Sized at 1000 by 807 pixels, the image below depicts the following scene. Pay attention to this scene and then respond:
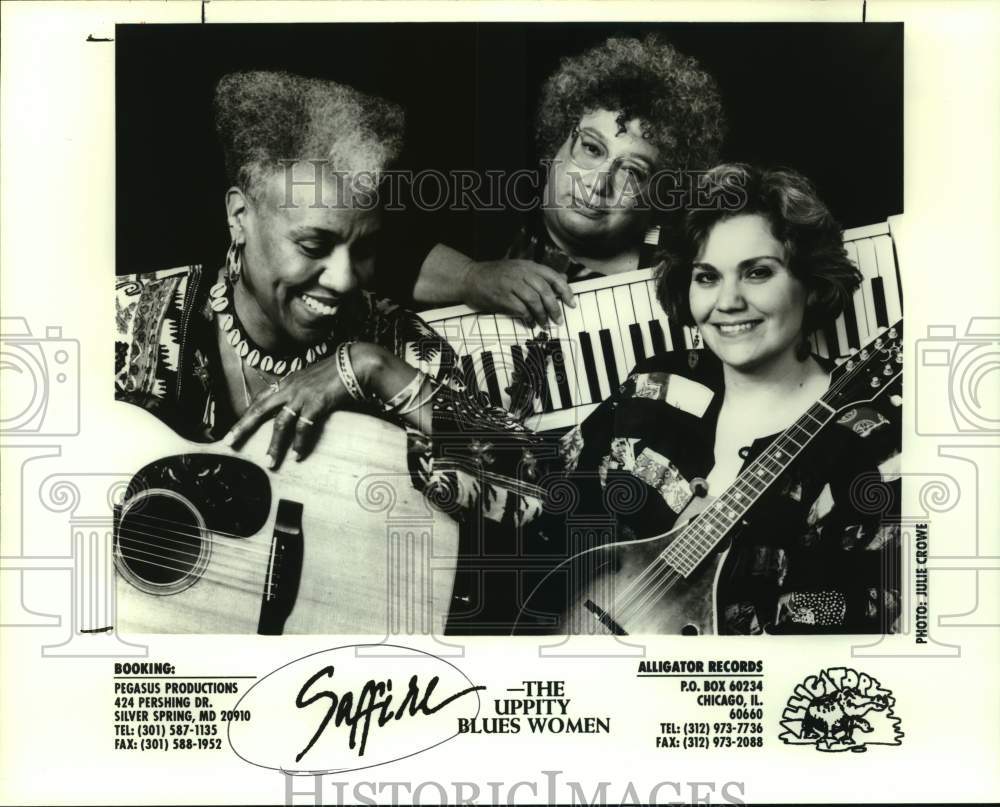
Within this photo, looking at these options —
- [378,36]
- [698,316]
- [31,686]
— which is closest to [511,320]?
[698,316]

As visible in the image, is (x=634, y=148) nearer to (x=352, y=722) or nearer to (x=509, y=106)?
(x=509, y=106)

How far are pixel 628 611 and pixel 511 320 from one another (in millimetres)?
1231

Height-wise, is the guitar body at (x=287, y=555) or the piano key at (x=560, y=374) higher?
the piano key at (x=560, y=374)

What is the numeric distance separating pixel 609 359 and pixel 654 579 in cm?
88

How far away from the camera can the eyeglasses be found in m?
4.06

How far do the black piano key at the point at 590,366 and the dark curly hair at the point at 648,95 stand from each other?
0.73m

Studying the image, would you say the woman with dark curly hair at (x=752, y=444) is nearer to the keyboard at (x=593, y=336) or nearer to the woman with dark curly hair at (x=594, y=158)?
the keyboard at (x=593, y=336)

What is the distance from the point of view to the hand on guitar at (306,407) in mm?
4086

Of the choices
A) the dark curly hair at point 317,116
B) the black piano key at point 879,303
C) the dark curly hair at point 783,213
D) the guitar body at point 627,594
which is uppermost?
the dark curly hair at point 317,116

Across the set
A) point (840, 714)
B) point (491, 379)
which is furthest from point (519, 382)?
point (840, 714)

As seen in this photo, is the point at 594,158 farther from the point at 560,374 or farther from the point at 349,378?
the point at 349,378

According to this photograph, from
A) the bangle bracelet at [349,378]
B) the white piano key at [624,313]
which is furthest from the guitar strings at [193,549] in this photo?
the white piano key at [624,313]

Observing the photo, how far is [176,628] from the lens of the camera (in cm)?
407

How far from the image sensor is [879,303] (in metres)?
4.08
